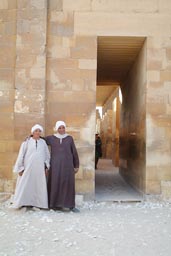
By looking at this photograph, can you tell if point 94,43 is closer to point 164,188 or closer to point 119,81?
point 164,188

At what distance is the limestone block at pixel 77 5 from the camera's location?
267 inches

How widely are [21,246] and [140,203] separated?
3216mm

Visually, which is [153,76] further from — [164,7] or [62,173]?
[62,173]

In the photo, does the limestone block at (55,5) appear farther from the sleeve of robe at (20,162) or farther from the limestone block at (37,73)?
the sleeve of robe at (20,162)

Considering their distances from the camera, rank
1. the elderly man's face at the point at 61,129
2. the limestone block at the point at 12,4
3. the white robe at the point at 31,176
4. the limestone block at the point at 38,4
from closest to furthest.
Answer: the white robe at the point at 31,176
the elderly man's face at the point at 61,129
the limestone block at the point at 38,4
the limestone block at the point at 12,4

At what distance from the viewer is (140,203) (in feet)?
21.5

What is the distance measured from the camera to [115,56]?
819 cm

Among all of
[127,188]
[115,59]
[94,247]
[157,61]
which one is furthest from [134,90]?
[94,247]

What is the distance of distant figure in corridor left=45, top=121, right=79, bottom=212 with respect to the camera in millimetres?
5879

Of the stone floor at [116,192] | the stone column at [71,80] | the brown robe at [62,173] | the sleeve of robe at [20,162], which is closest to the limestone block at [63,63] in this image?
the stone column at [71,80]

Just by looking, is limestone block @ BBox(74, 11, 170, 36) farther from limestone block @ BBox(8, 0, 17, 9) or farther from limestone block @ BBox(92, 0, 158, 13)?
limestone block @ BBox(8, 0, 17, 9)

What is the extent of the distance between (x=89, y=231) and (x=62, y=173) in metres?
1.56

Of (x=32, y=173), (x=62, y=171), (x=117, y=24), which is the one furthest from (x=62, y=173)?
(x=117, y=24)

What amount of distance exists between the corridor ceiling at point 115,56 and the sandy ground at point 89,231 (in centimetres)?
335
